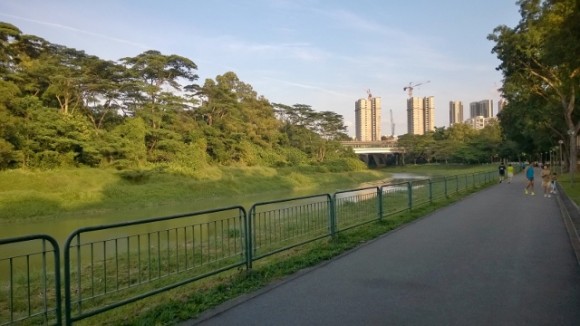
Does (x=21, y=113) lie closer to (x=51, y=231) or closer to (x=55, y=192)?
(x=55, y=192)

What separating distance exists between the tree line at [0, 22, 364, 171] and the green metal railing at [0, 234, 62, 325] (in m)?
22.1

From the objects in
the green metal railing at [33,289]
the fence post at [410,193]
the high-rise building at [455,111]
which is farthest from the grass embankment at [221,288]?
the high-rise building at [455,111]

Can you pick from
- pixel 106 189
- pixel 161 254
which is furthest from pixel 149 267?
pixel 106 189

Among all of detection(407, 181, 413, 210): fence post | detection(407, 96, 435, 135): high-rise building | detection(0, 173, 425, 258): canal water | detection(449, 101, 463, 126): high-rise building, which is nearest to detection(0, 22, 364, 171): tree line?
detection(0, 173, 425, 258): canal water

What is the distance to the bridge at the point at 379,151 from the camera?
96.4 metres

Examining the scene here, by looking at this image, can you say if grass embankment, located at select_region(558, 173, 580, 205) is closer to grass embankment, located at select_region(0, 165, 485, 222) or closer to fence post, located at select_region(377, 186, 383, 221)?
fence post, located at select_region(377, 186, 383, 221)

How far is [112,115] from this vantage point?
40.1m

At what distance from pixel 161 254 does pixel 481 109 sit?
664 feet

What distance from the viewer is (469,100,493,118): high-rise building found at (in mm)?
186500

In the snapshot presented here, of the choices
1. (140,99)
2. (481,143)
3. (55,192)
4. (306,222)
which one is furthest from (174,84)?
(481,143)

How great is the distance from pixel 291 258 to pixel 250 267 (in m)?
1.01

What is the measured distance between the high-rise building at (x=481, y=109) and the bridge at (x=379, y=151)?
95.3 meters

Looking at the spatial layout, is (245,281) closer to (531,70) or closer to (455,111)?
(531,70)

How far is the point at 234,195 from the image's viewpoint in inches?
1351
